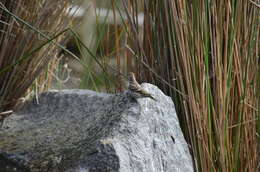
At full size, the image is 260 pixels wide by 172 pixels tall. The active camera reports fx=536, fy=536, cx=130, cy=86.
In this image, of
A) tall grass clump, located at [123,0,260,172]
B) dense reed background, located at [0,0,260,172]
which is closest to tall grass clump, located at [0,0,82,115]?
dense reed background, located at [0,0,260,172]

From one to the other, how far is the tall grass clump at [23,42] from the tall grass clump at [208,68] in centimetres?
35

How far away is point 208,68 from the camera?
5.05 feet

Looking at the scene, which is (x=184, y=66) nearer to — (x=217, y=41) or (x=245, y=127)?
(x=217, y=41)

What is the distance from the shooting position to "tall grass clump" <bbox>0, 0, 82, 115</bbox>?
173 centimetres

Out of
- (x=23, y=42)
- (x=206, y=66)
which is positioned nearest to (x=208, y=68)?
(x=206, y=66)

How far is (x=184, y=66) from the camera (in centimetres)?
142

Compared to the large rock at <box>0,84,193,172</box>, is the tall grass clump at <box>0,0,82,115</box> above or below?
above

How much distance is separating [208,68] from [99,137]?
46 cm

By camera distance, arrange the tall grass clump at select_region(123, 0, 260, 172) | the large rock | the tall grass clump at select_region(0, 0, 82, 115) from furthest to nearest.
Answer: the tall grass clump at select_region(0, 0, 82, 115), the tall grass clump at select_region(123, 0, 260, 172), the large rock

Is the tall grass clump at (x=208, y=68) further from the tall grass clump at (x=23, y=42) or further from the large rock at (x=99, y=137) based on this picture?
the tall grass clump at (x=23, y=42)

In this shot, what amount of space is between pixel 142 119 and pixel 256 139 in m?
0.46

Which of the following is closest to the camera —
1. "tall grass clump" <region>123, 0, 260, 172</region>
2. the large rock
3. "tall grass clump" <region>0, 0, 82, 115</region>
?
the large rock

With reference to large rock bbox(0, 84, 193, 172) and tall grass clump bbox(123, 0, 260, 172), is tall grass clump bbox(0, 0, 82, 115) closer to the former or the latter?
large rock bbox(0, 84, 193, 172)

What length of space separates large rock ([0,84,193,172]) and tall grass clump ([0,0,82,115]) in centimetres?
16
